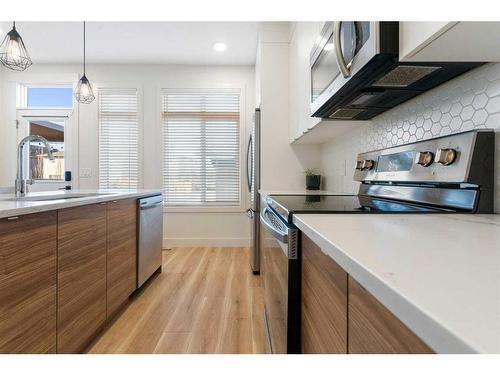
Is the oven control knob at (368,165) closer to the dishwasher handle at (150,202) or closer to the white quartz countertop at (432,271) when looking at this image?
the white quartz countertop at (432,271)

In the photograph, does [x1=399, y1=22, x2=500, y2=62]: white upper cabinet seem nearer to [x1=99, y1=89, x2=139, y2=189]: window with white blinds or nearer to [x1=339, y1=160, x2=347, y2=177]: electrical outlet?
[x1=339, y1=160, x2=347, y2=177]: electrical outlet

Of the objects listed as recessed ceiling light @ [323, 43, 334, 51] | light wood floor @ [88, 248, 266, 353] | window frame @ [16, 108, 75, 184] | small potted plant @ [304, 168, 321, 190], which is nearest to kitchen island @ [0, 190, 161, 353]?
light wood floor @ [88, 248, 266, 353]

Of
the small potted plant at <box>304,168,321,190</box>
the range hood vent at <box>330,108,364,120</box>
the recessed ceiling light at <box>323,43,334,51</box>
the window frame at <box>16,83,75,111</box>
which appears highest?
the window frame at <box>16,83,75,111</box>

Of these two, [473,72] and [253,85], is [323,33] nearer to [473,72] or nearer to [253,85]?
[473,72]

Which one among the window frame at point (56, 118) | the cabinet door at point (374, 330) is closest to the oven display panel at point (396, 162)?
the cabinet door at point (374, 330)

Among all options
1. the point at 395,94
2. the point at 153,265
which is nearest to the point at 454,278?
the point at 395,94

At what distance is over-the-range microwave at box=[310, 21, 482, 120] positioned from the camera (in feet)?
2.76

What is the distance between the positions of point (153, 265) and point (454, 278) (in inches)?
103

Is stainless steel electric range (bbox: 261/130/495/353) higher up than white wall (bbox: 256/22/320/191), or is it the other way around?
white wall (bbox: 256/22/320/191)

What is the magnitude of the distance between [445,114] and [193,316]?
184 cm

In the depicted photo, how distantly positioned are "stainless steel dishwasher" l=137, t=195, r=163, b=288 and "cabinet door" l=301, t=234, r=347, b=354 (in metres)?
1.78

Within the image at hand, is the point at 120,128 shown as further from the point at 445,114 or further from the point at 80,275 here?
the point at 445,114
